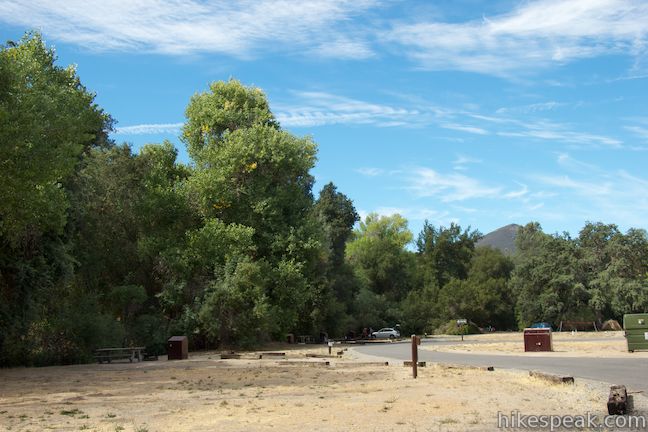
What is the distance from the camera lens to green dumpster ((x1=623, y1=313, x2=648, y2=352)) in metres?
25.3

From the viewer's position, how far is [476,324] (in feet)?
279

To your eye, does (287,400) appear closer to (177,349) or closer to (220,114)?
(177,349)

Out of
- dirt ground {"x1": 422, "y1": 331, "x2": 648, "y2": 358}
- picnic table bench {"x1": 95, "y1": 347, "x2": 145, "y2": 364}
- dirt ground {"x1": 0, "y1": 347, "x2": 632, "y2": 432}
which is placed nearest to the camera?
dirt ground {"x1": 0, "y1": 347, "x2": 632, "y2": 432}

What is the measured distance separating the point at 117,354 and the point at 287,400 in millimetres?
17597

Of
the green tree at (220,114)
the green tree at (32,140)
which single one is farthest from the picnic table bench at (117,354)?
the green tree at (220,114)

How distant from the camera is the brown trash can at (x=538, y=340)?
1164 inches

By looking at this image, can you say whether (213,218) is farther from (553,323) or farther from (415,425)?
(553,323)

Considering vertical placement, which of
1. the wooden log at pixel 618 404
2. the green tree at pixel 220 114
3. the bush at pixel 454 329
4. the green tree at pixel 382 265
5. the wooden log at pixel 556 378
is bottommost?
the bush at pixel 454 329

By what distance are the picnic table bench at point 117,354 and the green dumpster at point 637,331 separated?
65.8 feet

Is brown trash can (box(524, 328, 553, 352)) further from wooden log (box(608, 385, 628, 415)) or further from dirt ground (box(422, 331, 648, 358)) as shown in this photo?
wooden log (box(608, 385, 628, 415))

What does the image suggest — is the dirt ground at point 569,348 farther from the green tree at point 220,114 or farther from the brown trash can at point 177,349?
the green tree at point 220,114

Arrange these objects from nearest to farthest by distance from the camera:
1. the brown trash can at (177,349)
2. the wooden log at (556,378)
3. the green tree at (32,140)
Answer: the wooden log at (556,378), the green tree at (32,140), the brown trash can at (177,349)

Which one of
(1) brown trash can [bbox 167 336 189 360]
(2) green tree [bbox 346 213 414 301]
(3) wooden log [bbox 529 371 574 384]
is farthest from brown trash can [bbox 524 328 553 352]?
(2) green tree [bbox 346 213 414 301]

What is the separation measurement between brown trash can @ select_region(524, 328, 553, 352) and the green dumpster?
445 centimetres
